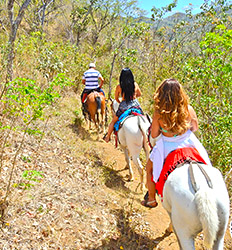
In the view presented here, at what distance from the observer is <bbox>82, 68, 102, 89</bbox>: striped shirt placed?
8.53 metres

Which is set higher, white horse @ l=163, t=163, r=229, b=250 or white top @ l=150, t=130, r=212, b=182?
white top @ l=150, t=130, r=212, b=182

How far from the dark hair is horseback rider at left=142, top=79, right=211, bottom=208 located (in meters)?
2.48

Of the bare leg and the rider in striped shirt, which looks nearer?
the bare leg

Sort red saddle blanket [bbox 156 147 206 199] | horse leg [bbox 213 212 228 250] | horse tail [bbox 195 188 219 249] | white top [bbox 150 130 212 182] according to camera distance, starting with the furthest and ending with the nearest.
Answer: white top [bbox 150 130 212 182] < red saddle blanket [bbox 156 147 206 199] < horse leg [bbox 213 212 228 250] < horse tail [bbox 195 188 219 249]

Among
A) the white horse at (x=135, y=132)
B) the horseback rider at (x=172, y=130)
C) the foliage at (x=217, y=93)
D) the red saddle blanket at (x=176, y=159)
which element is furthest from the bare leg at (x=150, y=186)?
the foliage at (x=217, y=93)

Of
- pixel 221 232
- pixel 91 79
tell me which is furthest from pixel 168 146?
pixel 91 79

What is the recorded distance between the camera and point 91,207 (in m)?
4.38

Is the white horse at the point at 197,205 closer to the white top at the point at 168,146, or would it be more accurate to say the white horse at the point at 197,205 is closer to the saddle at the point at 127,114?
the white top at the point at 168,146

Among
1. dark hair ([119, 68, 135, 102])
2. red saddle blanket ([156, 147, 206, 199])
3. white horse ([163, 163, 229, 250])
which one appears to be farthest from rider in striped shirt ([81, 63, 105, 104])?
white horse ([163, 163, 229, 250])

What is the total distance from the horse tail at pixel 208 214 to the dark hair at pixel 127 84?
3623mm

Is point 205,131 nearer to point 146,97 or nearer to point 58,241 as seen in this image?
point 58,241

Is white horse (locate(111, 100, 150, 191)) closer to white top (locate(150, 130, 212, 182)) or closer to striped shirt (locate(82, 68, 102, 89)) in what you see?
white top (locate(150, 130, 212, 182))

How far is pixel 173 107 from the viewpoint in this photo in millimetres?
3033

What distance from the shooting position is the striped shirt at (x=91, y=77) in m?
8.53
